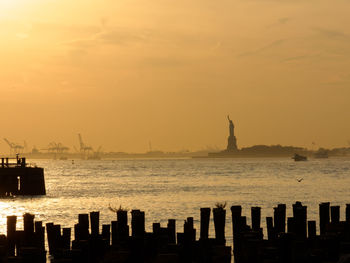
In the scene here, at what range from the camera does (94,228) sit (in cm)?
3161

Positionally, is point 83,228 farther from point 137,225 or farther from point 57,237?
point 137,225

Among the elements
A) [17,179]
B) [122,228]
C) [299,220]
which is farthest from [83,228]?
[17,179]

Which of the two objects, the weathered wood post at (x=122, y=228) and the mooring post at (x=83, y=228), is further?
the weathered wood post at (x=122, y=228)

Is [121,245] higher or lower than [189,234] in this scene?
lower

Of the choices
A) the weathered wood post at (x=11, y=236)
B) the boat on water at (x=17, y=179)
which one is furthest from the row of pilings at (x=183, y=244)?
the boat on water at (x=17, y=179)

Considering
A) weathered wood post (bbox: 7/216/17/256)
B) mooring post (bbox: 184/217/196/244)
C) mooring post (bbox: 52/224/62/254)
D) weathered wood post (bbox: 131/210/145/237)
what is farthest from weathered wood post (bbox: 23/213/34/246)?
mooring post (bbox: 184/217/196/244)

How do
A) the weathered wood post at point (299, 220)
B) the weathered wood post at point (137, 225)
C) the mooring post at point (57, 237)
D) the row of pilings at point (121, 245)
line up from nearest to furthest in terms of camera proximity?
the row of pilings at point (121, 245), the weathered wood post at point (137, 225), the mooring post at point (57, 237), the weathered wood post at point (299, 220)

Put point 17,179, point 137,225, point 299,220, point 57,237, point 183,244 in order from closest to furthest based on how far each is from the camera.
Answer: point 183,244, point 137,225, point 57,237, point 299,220, point 17,179

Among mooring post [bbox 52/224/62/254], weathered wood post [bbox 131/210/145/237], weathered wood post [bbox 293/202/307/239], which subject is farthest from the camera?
weathered wood post [bbox 293/202/307/239]

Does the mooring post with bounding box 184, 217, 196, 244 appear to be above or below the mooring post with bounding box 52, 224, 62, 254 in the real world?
above

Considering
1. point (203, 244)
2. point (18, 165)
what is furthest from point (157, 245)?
point (18, 165)

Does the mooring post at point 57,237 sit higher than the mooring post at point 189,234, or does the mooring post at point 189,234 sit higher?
the mooring post at point 189,234

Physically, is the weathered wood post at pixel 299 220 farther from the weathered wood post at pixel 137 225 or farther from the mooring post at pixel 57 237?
the mooring post at pixel 57 237

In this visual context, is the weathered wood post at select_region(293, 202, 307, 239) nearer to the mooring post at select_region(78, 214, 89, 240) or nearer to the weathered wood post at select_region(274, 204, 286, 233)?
the weathered wood post at select_region(274, 204, 286, 233)
